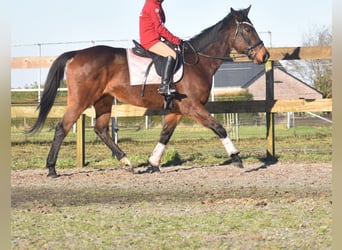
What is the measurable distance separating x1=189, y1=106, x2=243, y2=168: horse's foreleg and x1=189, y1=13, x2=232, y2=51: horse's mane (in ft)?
3.88

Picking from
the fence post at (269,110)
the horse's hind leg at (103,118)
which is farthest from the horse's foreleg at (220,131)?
the fence post at (269,110)

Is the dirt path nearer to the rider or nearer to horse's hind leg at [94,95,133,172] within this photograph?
horse's hind leg at [94,95,133,172]

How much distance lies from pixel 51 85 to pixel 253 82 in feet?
53.2

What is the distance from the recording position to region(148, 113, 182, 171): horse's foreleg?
8883 mm

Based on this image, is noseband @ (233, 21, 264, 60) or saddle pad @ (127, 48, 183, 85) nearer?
saddle pad @ (127, 48, 183, 85)

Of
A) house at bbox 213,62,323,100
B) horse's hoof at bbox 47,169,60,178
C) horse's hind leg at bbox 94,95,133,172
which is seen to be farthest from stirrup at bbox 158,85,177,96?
house at bbox 213,62,323,100

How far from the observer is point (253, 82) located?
24109mm

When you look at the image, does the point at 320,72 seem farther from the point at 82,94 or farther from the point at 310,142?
the point at 82,94

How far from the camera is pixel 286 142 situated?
49.7ft

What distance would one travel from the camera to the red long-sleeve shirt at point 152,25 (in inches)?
335

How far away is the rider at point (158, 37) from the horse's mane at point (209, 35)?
0.61 metres

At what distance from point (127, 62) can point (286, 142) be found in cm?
764

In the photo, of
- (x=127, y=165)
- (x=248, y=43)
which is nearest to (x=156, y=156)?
(x=127, y=165)

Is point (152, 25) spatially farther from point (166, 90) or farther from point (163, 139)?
point (163, 139)
